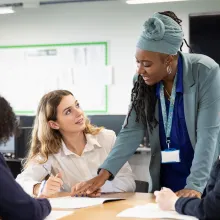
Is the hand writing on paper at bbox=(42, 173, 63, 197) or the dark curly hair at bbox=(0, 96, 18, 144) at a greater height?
the dark curly hair at bbox=(0, 96, 18, 144)

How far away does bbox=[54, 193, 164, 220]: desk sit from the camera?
163 cm

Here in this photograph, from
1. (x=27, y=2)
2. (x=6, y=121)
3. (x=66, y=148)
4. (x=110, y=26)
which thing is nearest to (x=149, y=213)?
(x=6, y=121)

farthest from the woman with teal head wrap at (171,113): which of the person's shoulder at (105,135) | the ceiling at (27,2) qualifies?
the ceiling at (27,2)

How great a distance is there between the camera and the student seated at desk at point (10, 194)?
4.55 feet

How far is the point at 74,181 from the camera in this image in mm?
2348

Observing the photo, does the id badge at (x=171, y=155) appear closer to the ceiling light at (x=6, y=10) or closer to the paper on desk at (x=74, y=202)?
the paper on desk at (x=74, y=202)

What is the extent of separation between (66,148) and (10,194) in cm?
102

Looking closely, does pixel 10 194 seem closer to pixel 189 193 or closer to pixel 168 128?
pixel 189 193

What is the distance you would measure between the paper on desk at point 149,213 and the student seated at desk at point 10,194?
361 mm

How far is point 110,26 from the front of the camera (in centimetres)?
563

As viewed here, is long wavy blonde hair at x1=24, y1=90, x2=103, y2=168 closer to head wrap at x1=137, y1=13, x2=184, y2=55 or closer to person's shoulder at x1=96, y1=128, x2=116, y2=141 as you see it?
person's shoulder at x1=96, y1=128, x2=116, y2=141

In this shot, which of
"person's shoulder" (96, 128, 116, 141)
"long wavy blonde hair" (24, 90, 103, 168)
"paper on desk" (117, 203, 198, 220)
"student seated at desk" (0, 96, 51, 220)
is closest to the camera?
A: "student seated at desk" (0, 96, 51, 220)

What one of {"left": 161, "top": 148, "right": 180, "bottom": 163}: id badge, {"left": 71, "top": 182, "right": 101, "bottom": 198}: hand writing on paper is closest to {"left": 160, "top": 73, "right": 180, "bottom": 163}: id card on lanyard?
{"left": 161, "top": 148, "right": 180, "bottom": 163}: id badge

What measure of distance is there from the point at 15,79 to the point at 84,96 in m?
1.08
